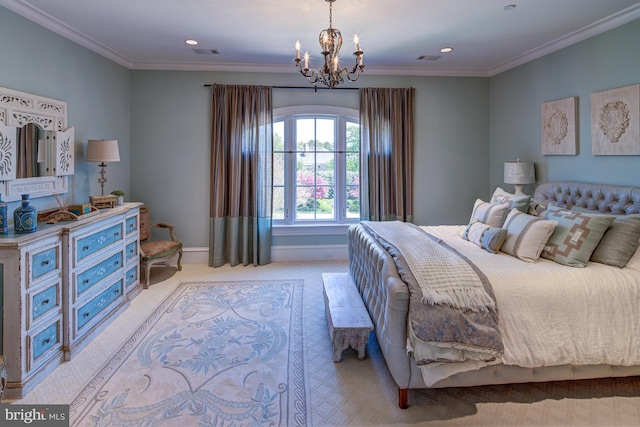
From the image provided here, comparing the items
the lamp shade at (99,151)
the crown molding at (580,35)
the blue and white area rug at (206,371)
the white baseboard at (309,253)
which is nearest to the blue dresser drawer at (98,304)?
the blue and white area rug at (206,371)

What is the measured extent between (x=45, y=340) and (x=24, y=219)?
85cm

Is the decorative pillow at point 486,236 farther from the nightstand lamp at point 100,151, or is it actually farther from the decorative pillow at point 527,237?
the nightstand lamp at point 100,151

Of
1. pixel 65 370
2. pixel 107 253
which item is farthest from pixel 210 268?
pixel 65 370

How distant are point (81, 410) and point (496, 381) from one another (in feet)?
8.22

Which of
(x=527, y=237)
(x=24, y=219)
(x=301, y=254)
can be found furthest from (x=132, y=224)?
(x=527, y=237)

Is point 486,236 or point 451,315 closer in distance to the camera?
point 451,315

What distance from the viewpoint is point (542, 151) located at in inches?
176

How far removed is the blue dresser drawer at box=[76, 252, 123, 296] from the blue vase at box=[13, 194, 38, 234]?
57 centimetres

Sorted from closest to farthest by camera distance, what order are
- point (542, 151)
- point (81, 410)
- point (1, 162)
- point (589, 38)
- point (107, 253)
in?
point (81, 410) < point (1, 162) < point (107, 253) < point (589, 38) < point (542, 151)

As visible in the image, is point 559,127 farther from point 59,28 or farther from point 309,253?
point 59,28

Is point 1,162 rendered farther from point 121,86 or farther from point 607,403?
point 607,403

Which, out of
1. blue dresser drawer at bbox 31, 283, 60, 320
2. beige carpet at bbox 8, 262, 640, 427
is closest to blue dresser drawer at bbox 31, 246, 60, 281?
blue dresser drawer at bbox 31, 283, 60, 320

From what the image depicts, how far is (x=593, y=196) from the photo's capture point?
3537mm

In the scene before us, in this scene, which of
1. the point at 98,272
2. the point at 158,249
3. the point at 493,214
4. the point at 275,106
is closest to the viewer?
the point at 98,272
